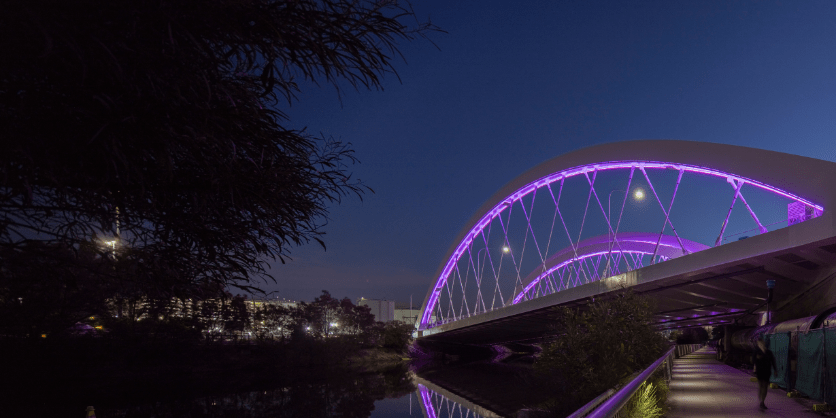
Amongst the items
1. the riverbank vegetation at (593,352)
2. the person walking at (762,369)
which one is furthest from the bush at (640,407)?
the riverbank vegetation at (593,352)

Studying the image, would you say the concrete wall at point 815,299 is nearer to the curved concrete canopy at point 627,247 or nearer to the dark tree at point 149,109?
the dark tree at point 149,109

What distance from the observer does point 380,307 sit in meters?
146

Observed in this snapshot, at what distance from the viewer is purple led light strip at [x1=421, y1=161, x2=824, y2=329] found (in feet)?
70.4

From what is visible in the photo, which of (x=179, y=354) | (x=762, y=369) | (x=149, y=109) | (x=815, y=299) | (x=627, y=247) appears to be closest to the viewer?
(x=149, y=109)

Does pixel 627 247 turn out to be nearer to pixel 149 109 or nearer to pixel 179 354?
pixel 179 354

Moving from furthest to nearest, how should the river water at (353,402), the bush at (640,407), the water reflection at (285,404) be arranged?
the water reflection at (285,404), the river water at (353,402), the bush at (640,407)

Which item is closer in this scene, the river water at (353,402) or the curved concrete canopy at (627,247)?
the river water at (353,402)

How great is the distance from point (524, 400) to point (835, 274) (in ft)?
48.1

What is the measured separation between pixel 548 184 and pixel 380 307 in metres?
112

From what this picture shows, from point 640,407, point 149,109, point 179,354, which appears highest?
point 149,109

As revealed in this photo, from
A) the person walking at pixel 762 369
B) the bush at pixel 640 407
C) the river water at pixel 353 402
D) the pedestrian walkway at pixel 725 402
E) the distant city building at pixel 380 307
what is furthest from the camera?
the distant city building at pixel 380 307

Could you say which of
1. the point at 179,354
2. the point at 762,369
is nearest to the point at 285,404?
the point at 762,369

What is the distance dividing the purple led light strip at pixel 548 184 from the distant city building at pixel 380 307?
76350 mm

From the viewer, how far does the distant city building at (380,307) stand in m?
145
